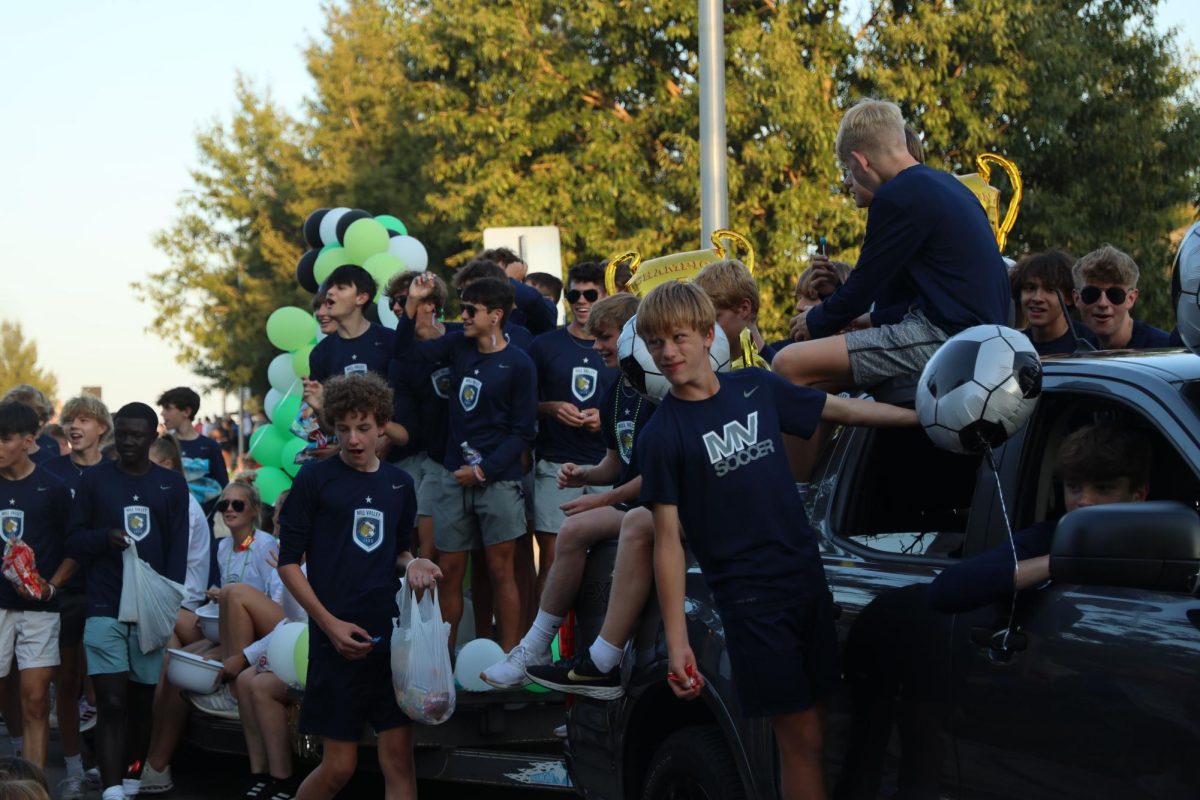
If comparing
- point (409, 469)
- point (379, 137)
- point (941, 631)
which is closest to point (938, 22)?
point (409, 469)

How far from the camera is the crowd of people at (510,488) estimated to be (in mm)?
4340

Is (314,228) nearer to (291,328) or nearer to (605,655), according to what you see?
(291,328)

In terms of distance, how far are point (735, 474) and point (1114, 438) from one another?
1.06 metres

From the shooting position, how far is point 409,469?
927 cm

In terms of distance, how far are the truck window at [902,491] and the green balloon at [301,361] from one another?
25.7 ft

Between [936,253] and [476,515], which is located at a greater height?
Result: [936,253]

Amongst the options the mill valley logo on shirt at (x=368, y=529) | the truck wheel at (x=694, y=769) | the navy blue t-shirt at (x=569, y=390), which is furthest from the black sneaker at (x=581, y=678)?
the navy blue t-shirt at (x=569, y=390)

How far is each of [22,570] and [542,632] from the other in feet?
12.8

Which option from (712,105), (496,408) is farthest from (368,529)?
(712,105)

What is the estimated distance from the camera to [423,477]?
902 cm

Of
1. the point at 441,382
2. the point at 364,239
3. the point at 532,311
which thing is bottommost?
the point at 441,382

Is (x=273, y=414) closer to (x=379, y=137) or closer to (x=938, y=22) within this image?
(x=938, y=22)

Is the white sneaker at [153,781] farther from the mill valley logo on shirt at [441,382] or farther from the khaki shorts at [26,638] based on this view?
the mill valley logo on shirt at [441,382]

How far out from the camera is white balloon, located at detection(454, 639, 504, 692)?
7457mm
